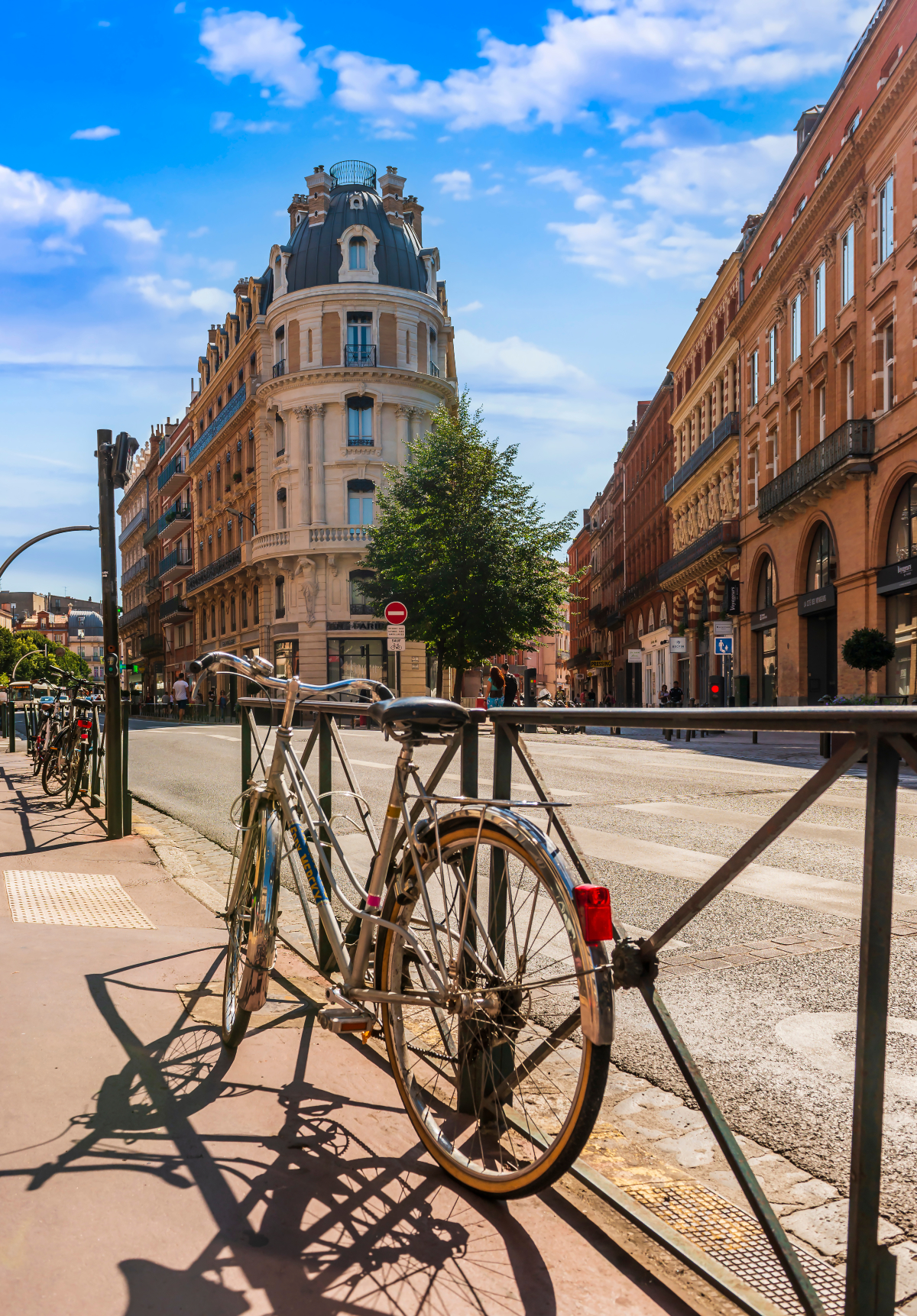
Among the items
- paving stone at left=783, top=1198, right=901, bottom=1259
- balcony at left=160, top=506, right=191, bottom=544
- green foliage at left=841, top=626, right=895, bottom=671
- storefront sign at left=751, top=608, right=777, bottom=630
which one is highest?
balcony at left=160, top=506, right=191, bottom=544

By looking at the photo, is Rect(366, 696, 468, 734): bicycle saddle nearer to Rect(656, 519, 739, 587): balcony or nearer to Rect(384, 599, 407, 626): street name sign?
Rect(384, 599, 407, 626): street name sign

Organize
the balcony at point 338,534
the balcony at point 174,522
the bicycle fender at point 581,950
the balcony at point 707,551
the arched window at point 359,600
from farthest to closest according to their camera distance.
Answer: the balcony at point 174,522 → the arched window at point 359,600 → the balcony at point 338,534 → the balcony at point 707,551 → the bicycle fender at point 581,950

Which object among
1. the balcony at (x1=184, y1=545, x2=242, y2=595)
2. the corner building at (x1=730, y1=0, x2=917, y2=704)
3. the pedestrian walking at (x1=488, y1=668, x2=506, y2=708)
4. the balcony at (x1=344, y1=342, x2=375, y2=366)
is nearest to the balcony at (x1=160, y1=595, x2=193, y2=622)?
the balcony at (x1=184, y1=545, x2=242, y2=595)

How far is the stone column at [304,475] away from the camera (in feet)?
153

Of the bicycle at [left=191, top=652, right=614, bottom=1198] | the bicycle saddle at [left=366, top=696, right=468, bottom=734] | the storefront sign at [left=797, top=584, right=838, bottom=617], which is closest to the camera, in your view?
the bicycle at [left=191, top=652, right=614, bottom=1198]

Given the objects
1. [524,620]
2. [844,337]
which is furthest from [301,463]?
[844,337]

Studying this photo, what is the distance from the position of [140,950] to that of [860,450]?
918 inches

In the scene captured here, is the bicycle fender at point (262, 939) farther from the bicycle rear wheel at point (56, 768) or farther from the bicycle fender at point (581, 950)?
the bicycle rear wheel at point (56, 768)

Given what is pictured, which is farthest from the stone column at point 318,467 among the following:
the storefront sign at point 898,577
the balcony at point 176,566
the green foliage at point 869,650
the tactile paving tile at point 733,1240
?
the tactile paving tile at point 733,1240

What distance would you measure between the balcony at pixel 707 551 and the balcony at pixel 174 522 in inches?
1389

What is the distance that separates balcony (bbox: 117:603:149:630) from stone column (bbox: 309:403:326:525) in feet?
147

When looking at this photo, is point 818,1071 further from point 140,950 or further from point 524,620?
point 524,620

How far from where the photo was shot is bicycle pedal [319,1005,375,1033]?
9.37 feet

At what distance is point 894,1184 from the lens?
261 cm
